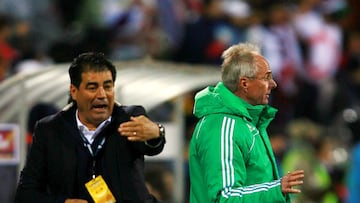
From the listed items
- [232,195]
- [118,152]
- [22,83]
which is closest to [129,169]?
[118,152]

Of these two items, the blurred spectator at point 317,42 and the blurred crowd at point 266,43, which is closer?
the blurred crowd at point 266,43

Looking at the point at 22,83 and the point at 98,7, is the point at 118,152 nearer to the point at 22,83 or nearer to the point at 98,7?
the point at 22,83

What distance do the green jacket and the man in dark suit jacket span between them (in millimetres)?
277

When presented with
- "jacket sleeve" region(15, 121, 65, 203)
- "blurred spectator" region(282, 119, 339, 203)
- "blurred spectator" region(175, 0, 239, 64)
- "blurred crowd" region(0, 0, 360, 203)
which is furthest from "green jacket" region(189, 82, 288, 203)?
"blurred spectator" region(175, 0, 239, 64)

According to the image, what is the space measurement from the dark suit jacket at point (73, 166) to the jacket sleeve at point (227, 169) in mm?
283

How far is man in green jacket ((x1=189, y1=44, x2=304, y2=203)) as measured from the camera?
7590mm

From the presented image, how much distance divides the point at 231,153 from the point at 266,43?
10.9 m

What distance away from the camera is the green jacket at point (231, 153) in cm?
758

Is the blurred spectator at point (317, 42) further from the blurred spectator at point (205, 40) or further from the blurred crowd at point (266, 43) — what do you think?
the blurred spectator at point (205, 40)

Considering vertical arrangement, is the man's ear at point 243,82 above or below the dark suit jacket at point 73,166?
above

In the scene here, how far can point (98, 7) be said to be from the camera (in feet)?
58.7

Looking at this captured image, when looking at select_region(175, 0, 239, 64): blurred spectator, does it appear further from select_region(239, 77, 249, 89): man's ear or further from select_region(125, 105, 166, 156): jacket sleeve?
select_region(125, 105, 166, 156): jacket sleeve

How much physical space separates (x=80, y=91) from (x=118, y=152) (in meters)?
0.44

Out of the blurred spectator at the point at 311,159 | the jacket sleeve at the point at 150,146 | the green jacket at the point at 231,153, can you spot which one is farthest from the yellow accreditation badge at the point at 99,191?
the blurred spectator at the point at 311,159
